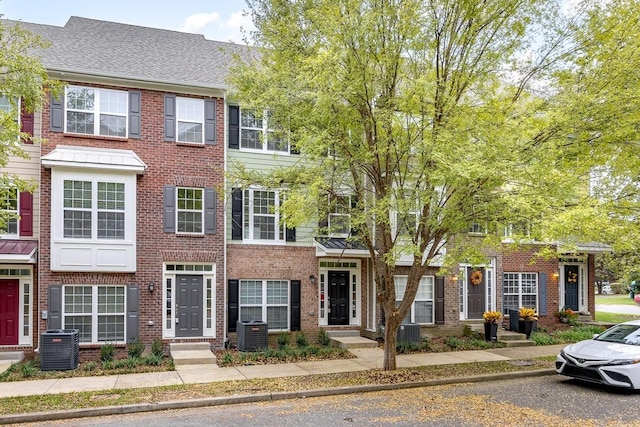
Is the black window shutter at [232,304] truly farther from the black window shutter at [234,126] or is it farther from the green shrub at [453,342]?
the green shrub at [453,342]

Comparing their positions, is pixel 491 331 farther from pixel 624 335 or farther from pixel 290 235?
pixel 290 235

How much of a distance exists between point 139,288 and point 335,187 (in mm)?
6407

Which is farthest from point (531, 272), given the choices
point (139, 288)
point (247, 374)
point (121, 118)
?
point (121, 118)

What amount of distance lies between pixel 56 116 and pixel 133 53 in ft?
11.1

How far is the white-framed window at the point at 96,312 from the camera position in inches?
543

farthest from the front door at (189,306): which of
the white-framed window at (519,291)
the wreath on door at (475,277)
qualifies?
the white-framed window at (519,291)

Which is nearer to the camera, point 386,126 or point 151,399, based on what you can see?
point 151,399

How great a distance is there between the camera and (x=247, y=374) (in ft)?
38.8

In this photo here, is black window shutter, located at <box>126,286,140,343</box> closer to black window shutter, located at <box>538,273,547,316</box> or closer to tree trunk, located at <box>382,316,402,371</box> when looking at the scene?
tree trunk, located at <box>382,316,402,371</box>

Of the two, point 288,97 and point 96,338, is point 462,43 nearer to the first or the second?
point 288,97

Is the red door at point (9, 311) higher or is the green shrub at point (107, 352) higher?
the red door at point (9, 311)

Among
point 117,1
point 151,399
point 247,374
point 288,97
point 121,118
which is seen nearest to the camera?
point 151,399

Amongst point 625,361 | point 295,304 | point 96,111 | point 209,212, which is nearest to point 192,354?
point 295,304

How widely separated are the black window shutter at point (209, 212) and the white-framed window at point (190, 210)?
114mm
